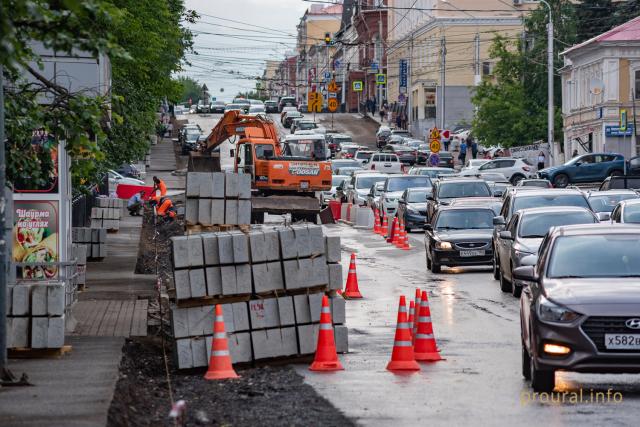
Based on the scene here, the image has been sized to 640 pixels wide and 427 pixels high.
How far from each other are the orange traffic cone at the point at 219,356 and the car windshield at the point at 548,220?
1078 cm

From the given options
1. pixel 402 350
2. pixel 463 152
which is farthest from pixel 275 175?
pixel 463 152

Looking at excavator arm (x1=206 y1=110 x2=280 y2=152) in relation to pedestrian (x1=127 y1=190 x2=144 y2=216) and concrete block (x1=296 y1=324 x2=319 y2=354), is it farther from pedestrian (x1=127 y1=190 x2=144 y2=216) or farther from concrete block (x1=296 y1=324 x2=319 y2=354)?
concrete block (x1=296 y1=324 x2=319 y2=354)

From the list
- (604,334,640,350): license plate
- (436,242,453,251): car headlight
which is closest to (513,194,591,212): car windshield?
(436,242,453,251): car headlight

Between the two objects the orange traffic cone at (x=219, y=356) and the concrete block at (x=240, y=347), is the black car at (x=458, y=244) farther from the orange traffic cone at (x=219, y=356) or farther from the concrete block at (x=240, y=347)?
the orange traffic cone at (x=219, y=356)

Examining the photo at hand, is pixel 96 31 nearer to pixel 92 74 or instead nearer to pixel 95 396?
pixel 95 396

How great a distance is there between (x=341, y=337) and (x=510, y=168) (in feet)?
186

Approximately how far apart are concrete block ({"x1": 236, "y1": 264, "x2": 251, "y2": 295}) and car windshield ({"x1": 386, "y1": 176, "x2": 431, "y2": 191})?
35.7 meters

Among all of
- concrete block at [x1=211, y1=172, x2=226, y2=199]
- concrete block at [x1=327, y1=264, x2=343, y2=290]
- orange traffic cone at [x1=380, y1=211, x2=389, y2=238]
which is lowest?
orange traffic cone at [x1=380, y1=211, x2=389, y2=238]

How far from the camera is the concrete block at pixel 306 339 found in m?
15.8

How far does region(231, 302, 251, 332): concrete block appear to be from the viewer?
50.9ft

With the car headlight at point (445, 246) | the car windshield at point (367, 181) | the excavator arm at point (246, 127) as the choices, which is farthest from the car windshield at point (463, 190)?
the car windshield at point (367, 181)

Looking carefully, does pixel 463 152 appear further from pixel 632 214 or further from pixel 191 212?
pixel 632 214

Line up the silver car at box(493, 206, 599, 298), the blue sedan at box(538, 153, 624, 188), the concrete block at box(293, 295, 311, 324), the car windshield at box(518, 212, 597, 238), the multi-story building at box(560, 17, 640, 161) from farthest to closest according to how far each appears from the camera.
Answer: the multi-story building at box(560, 17, 640, 161) → the blue sedan at box(538, 153, 624, 188) → the car windshield at box(518, 212, 597, 238) → the silver car at box(493, 206, 599, 298) → the concrete block at box(293, 295, 311, 324)

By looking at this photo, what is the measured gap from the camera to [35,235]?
2064cm
